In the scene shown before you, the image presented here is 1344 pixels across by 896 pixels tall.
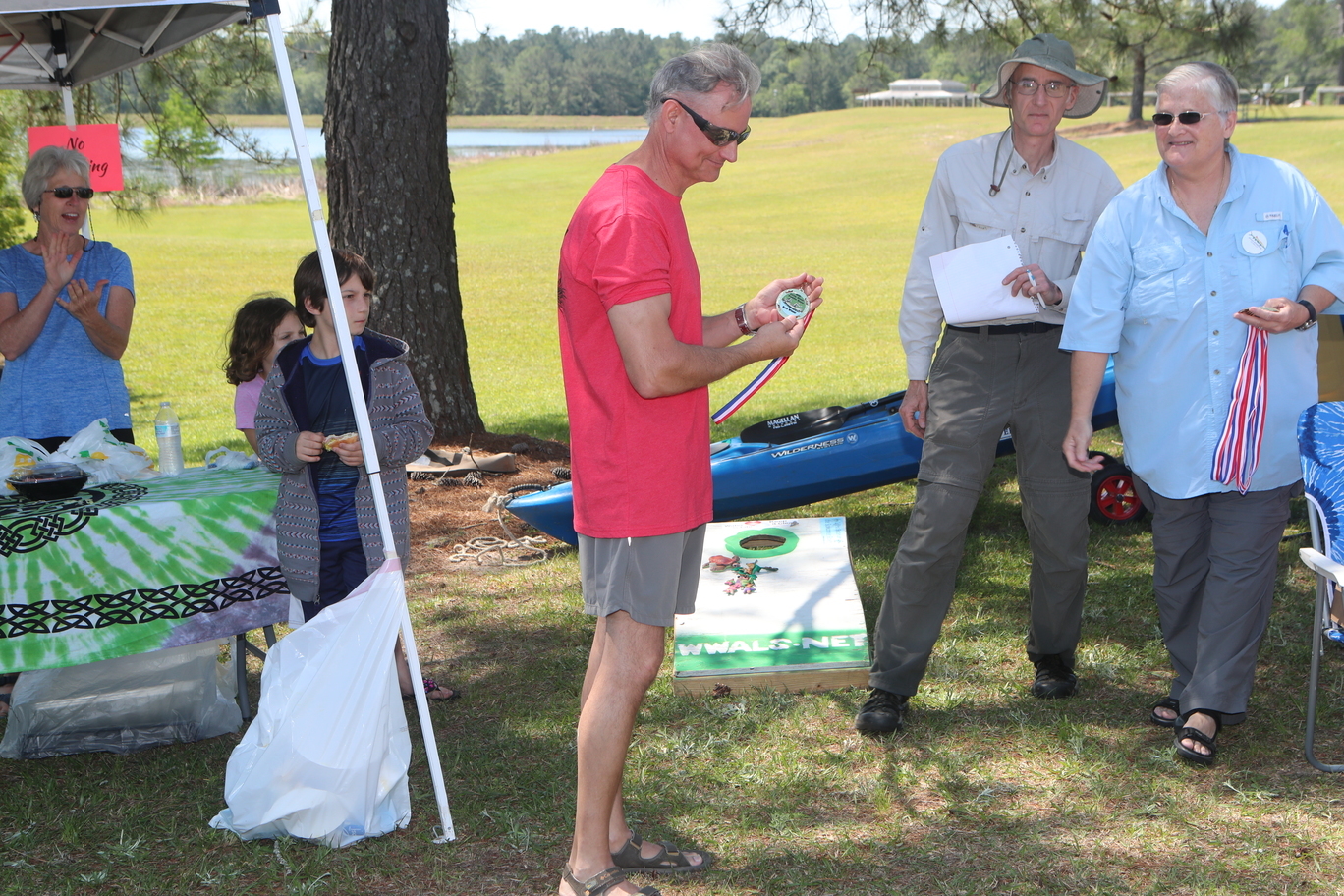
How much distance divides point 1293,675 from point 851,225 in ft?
88.3

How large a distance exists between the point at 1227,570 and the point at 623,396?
194 cm

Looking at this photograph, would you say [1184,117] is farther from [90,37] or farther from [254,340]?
[90,37]

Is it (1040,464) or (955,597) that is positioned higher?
(1040,464)

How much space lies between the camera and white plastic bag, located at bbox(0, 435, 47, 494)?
12.0 feet

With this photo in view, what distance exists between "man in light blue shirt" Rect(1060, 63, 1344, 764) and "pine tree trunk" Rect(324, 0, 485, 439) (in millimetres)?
4432

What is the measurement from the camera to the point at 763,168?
146 feet

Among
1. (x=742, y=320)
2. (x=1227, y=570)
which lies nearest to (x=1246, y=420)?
(x=1227, y=570)

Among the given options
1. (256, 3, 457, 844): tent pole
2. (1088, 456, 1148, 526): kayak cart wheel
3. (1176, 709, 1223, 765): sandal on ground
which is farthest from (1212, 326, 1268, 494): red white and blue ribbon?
(1088, 456, 1148, 526): kayak cart wheel

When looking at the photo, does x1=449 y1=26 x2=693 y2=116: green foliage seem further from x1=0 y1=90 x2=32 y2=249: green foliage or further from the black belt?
the black belt

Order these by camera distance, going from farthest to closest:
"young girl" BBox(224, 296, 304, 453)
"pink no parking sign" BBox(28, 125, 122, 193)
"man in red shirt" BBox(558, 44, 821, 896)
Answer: "pink no parking sign" BBox(28, 125, 122, 193)
"young girl" BBox(224, 296, 304, 453)
"man in red shirt" BBox(558, 44, 821, 896)

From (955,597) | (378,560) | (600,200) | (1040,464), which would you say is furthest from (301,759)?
(955,597)

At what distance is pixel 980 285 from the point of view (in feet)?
11.4

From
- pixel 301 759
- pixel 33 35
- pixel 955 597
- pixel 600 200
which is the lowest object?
pixel 955 597

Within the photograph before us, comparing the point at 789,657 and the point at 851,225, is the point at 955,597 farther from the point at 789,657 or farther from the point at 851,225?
the point at 851,225
